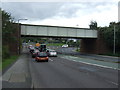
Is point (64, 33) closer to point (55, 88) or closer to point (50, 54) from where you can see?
point (50, 54)

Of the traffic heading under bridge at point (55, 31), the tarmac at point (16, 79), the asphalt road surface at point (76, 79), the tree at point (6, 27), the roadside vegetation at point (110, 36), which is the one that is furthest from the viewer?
the roadside vegetation at point (110, 36)

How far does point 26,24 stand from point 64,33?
33.6 ft

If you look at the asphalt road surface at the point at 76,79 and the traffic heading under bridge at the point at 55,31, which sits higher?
the traffic heading under bridge at the point at 55,31

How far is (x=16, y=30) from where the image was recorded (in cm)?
4138

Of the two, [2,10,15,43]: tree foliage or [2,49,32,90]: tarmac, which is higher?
[2,10,15,43]: tree foliage

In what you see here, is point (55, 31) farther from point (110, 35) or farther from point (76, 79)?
point (76, 79)

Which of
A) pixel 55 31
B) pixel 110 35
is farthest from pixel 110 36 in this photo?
pixel 55 31

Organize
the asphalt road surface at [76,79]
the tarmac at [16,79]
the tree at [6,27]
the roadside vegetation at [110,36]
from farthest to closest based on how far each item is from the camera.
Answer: the roadside vegetation at [110,36]
the tree at [6,27]
the asphalt road surface at [76,79]
the tarmac at [16,79]

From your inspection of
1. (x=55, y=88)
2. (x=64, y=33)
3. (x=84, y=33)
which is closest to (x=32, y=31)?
(x=64, y=33)

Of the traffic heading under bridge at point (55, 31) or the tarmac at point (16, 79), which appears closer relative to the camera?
the tarmac at point (16, 79)

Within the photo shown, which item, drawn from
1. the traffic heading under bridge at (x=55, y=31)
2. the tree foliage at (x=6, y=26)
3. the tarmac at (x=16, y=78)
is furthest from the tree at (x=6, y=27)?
the tarmac at (x=16, y=78)

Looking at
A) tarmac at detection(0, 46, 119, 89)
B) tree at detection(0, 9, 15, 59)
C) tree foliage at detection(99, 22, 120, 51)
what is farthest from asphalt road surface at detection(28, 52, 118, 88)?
tree foliage at detection(99, 22, 120, 51)

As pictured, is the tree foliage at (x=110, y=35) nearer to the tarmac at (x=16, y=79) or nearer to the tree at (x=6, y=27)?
the tree at (x=6, y=27)

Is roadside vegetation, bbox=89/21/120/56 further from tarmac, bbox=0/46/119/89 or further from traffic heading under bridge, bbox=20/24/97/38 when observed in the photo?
tarmac, bbox=0/46/119/89
